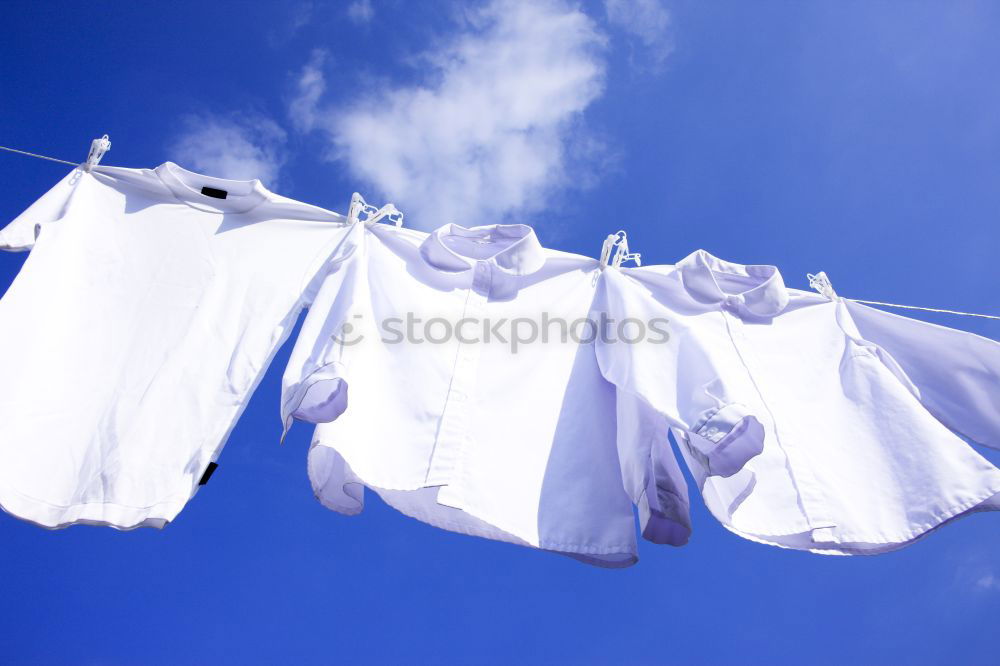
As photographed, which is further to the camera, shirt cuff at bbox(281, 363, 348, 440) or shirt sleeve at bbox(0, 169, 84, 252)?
shirt sleeve at bbox(0, 169, 84, 252)

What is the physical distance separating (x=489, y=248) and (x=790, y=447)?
1.14 metres

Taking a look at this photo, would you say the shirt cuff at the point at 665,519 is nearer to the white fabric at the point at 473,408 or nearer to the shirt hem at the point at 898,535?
the white fabric at the point at 473,408

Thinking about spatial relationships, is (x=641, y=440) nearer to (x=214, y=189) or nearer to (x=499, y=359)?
(x=499, y=359)

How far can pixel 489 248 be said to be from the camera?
2.34m

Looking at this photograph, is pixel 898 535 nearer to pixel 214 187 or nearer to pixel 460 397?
pixel 460 397

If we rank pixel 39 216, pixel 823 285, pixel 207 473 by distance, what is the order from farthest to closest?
pixel 823 285 < pixel 39 216 < pixel 207 473

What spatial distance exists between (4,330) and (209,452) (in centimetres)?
62

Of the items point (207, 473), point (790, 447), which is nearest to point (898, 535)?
point (790, 447)

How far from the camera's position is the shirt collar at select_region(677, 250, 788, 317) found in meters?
2.32

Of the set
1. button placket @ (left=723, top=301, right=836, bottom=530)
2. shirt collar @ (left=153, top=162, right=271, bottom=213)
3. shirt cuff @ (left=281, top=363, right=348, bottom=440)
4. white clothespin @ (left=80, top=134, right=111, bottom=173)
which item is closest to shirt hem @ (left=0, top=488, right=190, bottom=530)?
shirt cuff @ (left=281, top=363, right=348, bottom=440)

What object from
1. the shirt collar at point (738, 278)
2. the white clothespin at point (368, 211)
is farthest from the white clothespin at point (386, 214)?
the shirt collar at point (738, 278)

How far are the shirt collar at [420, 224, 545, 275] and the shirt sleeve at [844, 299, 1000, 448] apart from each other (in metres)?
1.29

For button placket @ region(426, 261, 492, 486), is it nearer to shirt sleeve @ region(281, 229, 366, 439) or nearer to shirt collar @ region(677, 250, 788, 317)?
shirt sleeve @ region(281, 229, 366, 439)

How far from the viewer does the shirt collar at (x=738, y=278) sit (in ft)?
7.62
